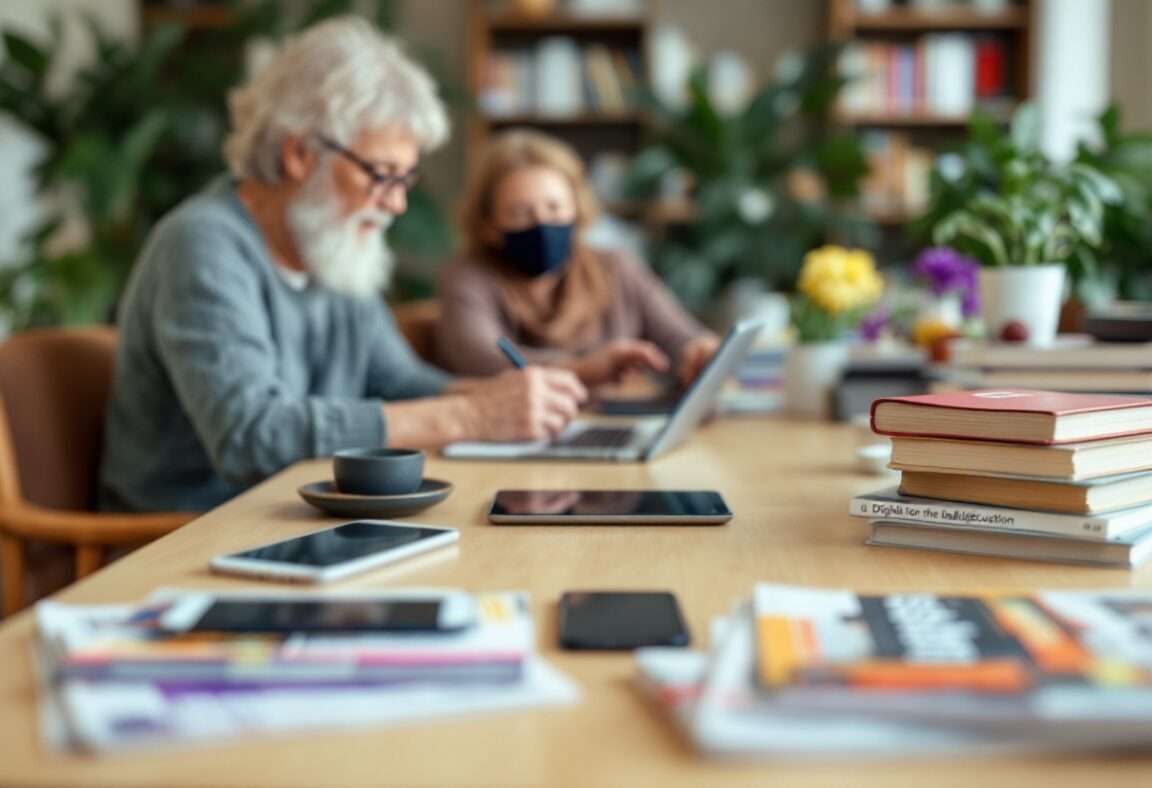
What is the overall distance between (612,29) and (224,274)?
356 cm

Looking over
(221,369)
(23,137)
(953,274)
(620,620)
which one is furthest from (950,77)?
(620,620)

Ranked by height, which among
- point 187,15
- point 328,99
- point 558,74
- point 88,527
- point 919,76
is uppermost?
point 187,15

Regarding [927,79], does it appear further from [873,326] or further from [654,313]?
[873,326]

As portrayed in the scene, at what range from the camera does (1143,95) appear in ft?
13.3

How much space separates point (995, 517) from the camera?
38.8 inches

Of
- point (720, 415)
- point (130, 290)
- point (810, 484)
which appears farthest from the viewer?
point (720, 415)

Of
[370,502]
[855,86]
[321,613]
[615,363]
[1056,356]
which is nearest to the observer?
[321,613]

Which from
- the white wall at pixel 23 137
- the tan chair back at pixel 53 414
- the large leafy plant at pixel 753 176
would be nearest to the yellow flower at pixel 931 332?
the tan chair back at pixel 53 414

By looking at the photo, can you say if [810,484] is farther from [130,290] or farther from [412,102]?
[130,290]

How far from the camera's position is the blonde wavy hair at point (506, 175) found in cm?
277

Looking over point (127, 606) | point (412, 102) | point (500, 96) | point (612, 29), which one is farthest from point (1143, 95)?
point (127, 606)

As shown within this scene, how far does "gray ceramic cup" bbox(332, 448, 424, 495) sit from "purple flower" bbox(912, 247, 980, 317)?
1.31 metres

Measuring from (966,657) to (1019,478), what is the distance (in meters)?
0.38

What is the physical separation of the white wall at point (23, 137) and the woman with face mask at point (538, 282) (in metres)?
2.14
